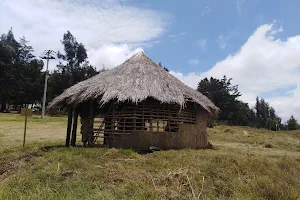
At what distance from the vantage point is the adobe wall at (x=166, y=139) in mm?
10531

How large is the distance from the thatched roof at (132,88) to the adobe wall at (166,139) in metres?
1.18

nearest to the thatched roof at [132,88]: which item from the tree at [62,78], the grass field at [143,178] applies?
the grass field at [143,178]

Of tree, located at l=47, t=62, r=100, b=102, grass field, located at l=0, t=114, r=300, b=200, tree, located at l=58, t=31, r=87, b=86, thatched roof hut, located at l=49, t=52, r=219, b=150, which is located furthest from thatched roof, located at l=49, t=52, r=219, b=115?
tree, located at l=58, t=31, r=87, b=86

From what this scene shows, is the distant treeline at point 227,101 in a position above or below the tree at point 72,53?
below

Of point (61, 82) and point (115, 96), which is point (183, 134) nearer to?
point (115, 96)

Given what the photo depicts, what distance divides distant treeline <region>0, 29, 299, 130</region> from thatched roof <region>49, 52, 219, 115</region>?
93.4 ft

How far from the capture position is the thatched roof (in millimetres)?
10305

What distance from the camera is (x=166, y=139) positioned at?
10.9 m

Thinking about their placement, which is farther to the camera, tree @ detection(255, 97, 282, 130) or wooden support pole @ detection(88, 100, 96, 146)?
tree @ detection(255, 97, 282, 130)

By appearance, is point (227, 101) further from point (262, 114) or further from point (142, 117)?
point (142, 117)

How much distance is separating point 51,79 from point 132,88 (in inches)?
1388

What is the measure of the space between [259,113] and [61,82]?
46.9 m

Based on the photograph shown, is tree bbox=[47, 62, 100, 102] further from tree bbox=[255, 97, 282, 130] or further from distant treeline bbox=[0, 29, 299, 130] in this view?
tree bbox=[255, 97, 282, 130]

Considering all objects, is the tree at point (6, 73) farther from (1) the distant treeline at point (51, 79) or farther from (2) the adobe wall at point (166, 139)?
(2) the adobe wall at point (166, 139)
